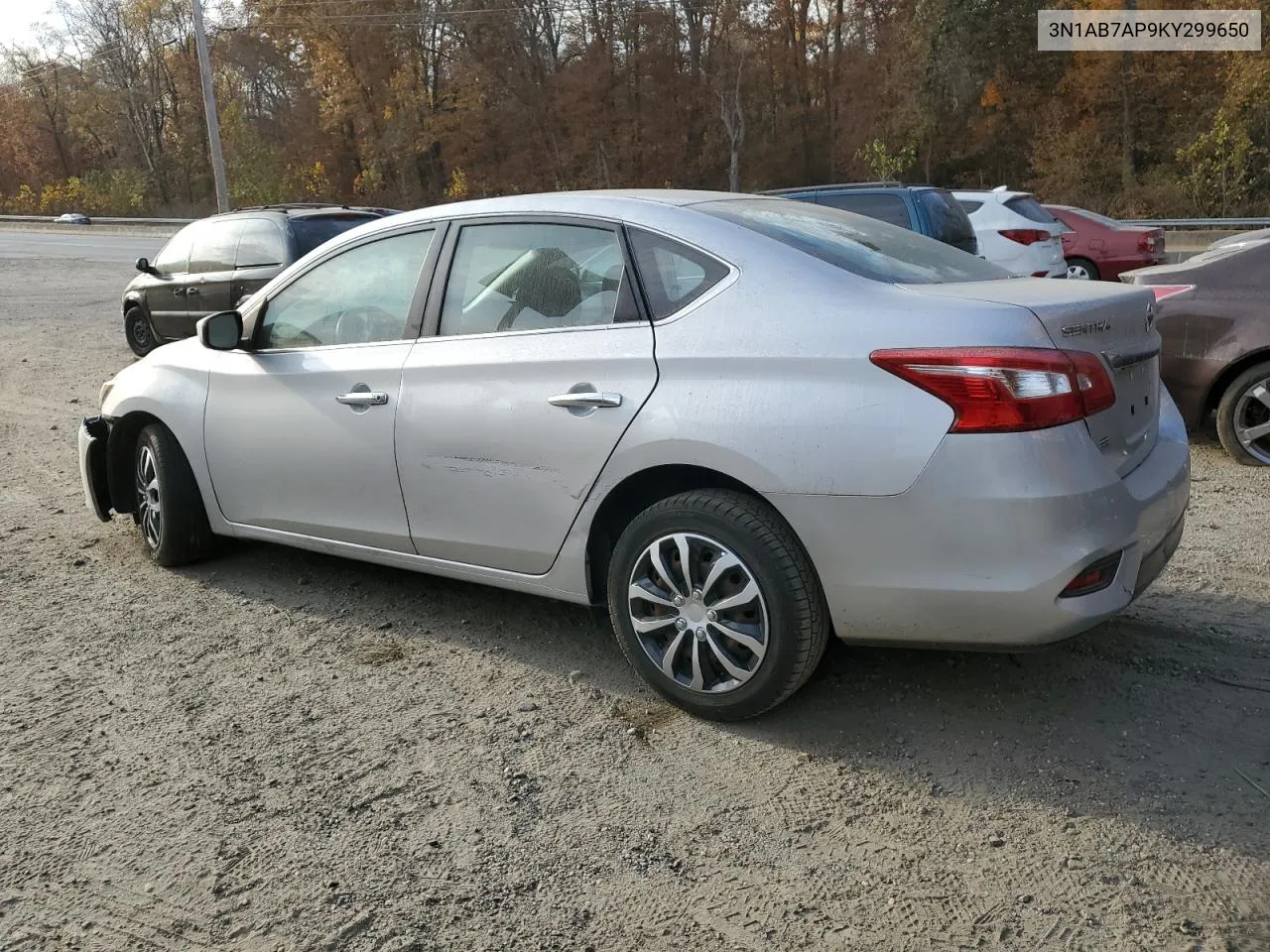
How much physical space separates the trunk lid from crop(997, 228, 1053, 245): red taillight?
31.2ft

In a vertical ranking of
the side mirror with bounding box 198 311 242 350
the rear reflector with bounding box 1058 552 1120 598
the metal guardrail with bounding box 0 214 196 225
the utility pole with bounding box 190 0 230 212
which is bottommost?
the rear reflector with bounding box 1058 552 1120 598

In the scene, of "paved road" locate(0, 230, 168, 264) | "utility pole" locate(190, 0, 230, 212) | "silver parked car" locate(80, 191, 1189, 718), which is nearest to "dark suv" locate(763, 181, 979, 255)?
"silver parked car" locate(80, 191, 1189, 718)

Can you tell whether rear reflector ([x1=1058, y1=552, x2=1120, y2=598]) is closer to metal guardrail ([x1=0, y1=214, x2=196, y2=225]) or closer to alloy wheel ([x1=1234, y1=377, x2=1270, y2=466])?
alloy wheel ([x1=1234, y1=377, x2=1270, y2=466])

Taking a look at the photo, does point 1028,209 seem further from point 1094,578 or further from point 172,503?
point 1094,578

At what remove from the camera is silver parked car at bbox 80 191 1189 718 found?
2.94m

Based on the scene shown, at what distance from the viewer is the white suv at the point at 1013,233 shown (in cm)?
1232

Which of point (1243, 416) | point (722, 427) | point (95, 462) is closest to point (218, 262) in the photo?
point (95, 462)

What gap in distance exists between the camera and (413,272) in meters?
4.20

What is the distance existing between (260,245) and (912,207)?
6.58m

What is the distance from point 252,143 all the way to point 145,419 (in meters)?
49.9

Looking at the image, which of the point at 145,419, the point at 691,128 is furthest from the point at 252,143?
the point at 145,419

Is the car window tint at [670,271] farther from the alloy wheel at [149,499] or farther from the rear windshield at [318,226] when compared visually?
the rear windshield at [318,226]

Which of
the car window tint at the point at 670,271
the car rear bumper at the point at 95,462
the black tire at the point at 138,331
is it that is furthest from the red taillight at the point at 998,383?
the black tire at the point at 138,331

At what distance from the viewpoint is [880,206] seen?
30.2ft
